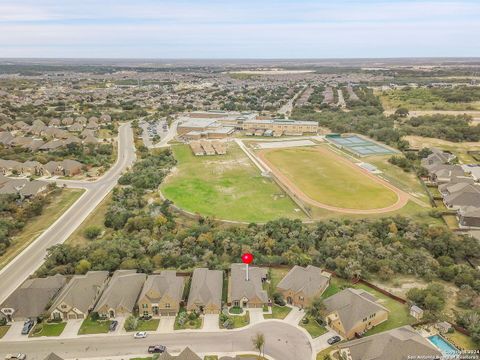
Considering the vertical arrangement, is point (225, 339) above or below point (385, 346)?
→ below

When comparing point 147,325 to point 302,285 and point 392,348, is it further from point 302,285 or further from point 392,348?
point 392,348

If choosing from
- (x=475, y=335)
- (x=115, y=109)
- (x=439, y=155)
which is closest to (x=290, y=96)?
(x=115, y=109)

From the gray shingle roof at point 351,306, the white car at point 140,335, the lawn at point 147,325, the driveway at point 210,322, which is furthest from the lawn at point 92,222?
the gray shingle roof at point 351,306

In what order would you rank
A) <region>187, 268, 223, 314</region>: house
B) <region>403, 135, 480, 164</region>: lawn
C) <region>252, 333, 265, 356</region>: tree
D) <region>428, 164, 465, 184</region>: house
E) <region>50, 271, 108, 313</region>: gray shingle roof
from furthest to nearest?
<region>403, 135, 480, 164</region>: lawn → <region>428, 164, 465, 184</region>: house → <region>187, 268, 223, 314</region>: house → <region>50, 271, 108, 313</region>: gray shingle roof → <region>252, 333, 265, 356</region>: tree

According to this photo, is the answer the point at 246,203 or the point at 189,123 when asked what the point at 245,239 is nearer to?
the point at 246,203

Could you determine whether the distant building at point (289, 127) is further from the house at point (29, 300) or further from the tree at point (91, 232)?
the house at point (29, 300)

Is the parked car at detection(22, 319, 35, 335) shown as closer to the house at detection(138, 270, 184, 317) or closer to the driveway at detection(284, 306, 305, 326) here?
the house at detection(138, 270, 184, 317)

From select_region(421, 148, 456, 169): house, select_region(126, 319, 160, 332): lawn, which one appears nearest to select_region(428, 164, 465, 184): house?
select_region(421, 148, 456, 169): house

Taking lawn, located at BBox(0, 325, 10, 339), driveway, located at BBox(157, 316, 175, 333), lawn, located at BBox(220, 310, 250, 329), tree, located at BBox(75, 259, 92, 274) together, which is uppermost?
tree, located at BBox(75, 259, 92, 274)
